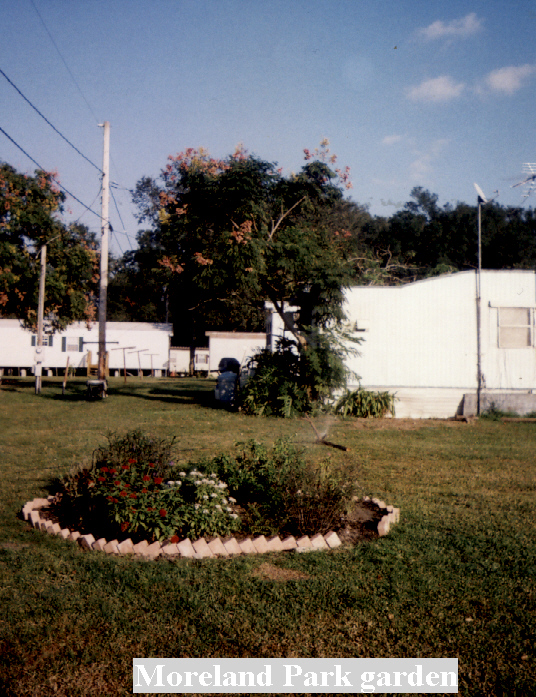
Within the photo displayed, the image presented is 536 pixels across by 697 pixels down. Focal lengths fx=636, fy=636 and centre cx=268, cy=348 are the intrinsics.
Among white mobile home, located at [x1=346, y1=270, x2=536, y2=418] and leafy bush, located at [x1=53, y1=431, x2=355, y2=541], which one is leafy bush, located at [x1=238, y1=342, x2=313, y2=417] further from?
leafy bush, located at [x1=53, y1=431, x2=355, y2=541]

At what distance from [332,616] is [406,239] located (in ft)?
124

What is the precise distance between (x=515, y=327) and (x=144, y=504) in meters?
12.2

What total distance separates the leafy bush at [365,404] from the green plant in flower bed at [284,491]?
27.4 ft

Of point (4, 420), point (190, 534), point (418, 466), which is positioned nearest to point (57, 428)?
point (4, 420)

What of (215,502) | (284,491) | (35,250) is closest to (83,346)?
(35,250)

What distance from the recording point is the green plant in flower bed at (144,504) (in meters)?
4.79

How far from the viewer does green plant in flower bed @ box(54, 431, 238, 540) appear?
15.7 feet

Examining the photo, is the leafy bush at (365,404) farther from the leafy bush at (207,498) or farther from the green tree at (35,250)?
the green tree at (35,250)

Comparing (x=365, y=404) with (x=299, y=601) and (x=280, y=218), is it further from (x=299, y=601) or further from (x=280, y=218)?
(x=299, y=601)

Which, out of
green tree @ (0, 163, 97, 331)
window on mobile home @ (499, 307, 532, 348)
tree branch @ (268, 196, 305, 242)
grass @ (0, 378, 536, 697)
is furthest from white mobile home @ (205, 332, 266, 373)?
grass @ (0, 378, 536, 697)

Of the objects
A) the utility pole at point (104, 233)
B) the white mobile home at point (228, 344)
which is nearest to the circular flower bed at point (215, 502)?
the utility pole at point (104, 233)

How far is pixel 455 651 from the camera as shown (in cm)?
319
